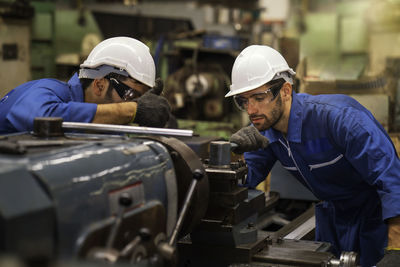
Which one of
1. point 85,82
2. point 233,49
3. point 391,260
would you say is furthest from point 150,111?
→ point 233,49

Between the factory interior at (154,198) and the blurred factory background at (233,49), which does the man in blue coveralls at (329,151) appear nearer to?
the factory interior at (154,198)

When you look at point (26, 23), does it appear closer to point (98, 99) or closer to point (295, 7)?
point (295, 7)

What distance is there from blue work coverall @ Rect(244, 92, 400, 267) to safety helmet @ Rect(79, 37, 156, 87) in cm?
54

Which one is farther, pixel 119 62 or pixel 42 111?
pixel 119 62

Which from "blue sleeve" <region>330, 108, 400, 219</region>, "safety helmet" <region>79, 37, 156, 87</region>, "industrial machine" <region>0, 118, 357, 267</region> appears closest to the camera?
"industrial machine" <region>0, 118, 357, 267</region>

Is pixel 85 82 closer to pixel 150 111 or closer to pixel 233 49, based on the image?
pixel 150 111

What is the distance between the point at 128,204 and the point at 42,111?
26.7 inches

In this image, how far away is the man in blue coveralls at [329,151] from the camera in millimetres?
1740

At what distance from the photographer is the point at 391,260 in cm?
146

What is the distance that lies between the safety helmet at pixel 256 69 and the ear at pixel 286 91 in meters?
0.03

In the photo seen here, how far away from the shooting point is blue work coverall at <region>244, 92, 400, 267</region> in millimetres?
1741

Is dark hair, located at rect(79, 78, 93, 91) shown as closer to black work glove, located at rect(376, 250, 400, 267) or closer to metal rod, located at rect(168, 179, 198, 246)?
metal rod, located at rect(168, 179, 198, 246)

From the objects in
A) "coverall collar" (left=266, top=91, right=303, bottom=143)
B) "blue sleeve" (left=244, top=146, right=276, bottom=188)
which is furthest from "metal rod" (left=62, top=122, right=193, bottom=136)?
"blue sleeve" (left=244, top=146, right=276, bottom=188)

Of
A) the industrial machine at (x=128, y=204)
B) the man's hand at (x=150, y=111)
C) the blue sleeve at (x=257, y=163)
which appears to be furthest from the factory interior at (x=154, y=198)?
the blue sleeve at (x=257, y=163)
